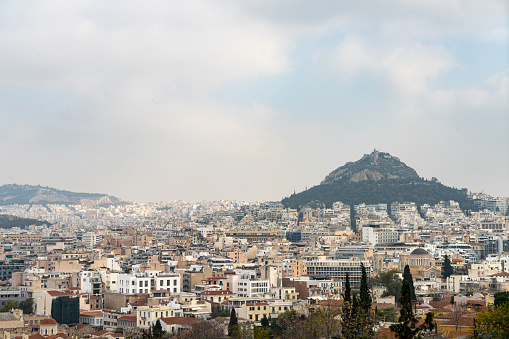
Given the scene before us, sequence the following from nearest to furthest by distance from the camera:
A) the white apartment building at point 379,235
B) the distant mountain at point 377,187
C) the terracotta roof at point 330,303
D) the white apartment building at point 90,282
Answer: the terracotta roof at point 330,303 → the white apartment building at point 90,282 → the white apartment building at point 379,235 → the distant mountain at point 377,187

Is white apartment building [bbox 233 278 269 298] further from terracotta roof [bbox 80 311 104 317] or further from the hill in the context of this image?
the hill

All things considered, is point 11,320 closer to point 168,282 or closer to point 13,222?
point 168,282

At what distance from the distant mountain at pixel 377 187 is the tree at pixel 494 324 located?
112m

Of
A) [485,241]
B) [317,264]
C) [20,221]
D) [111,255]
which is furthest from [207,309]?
[20,221]

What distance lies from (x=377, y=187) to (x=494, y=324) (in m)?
121

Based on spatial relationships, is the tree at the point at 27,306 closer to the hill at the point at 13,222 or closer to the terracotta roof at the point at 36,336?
the terracotta roof at the point at 36,336

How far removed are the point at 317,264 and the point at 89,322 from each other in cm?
2380

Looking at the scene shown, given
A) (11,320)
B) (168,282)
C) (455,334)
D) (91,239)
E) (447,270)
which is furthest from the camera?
(91,239)

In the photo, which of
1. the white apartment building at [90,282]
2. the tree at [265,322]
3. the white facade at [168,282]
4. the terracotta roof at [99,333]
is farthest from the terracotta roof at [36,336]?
the white facade at [168,282]

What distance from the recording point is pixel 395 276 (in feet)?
184

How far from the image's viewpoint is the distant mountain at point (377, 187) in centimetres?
14362

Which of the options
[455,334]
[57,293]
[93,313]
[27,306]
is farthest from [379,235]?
[455,334]

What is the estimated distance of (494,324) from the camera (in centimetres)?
2772

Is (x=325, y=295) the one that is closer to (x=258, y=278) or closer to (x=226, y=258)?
(x=258, y=278)
